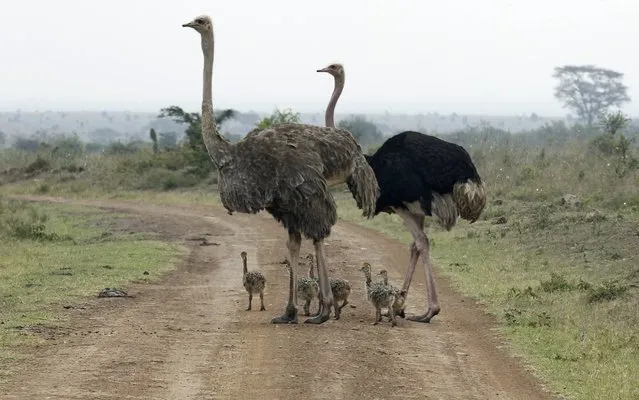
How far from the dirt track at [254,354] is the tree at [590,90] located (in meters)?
83.6

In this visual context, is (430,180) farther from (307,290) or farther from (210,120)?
(210,120)

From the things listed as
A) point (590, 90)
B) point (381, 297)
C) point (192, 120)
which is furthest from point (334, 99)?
point (590, 90)

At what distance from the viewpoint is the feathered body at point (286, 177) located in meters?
10.7

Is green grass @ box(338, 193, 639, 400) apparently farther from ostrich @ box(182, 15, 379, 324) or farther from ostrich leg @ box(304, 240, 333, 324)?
ostrich @ box(182, 15, 379, 324)

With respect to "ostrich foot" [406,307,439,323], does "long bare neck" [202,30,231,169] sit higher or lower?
higher

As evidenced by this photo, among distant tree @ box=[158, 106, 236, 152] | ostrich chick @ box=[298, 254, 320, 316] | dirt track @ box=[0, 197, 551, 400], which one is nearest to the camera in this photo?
dirt track @ box=[0, 197, 551, 400]

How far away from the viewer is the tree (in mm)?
94688

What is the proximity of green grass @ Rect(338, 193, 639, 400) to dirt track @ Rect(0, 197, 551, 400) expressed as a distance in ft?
1.15

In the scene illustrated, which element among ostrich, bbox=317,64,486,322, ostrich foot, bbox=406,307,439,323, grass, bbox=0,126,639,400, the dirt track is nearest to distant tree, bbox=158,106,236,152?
grass, bbox=0,126,639,400

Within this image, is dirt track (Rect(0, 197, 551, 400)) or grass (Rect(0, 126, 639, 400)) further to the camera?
grass (Rect(0, 126, 639, 400))

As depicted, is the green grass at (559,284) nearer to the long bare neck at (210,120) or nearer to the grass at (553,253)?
the grass at (553,253)

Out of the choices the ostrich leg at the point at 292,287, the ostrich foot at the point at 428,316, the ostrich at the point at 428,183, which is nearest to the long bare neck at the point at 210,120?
the ostrich leg at the point at 292,287

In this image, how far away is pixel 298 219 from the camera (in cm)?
1088

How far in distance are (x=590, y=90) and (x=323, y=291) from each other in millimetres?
88449
